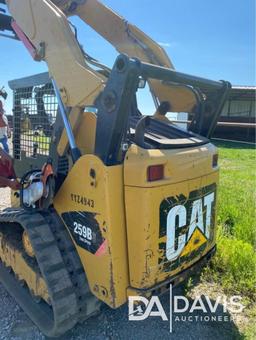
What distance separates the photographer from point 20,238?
112 inches

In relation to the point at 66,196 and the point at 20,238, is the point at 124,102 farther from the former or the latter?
the point at 20,238

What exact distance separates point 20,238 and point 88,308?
92 centimetres

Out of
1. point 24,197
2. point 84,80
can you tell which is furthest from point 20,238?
point 84,80

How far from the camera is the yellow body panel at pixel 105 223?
2.03m

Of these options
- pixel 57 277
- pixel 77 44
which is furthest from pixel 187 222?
pixel 77 44

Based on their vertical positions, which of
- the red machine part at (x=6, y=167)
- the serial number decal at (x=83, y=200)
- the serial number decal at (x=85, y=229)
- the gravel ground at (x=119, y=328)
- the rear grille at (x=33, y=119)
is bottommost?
the gravel ground at (x=119, y=328)

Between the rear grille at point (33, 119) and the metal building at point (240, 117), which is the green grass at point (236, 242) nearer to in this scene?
the rear grille at point (33, 119)

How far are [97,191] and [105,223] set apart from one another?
0.21m

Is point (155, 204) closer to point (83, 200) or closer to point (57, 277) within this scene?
point (83, 200)

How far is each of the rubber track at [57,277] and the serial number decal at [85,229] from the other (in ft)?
0.31

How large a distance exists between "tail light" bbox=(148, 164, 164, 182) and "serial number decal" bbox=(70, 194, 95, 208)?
427mm

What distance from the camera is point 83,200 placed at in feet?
7.28

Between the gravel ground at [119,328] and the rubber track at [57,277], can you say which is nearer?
the rubber track at [57,277]

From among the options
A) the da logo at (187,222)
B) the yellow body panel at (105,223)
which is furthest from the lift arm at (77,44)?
the da logo at (187,222)
